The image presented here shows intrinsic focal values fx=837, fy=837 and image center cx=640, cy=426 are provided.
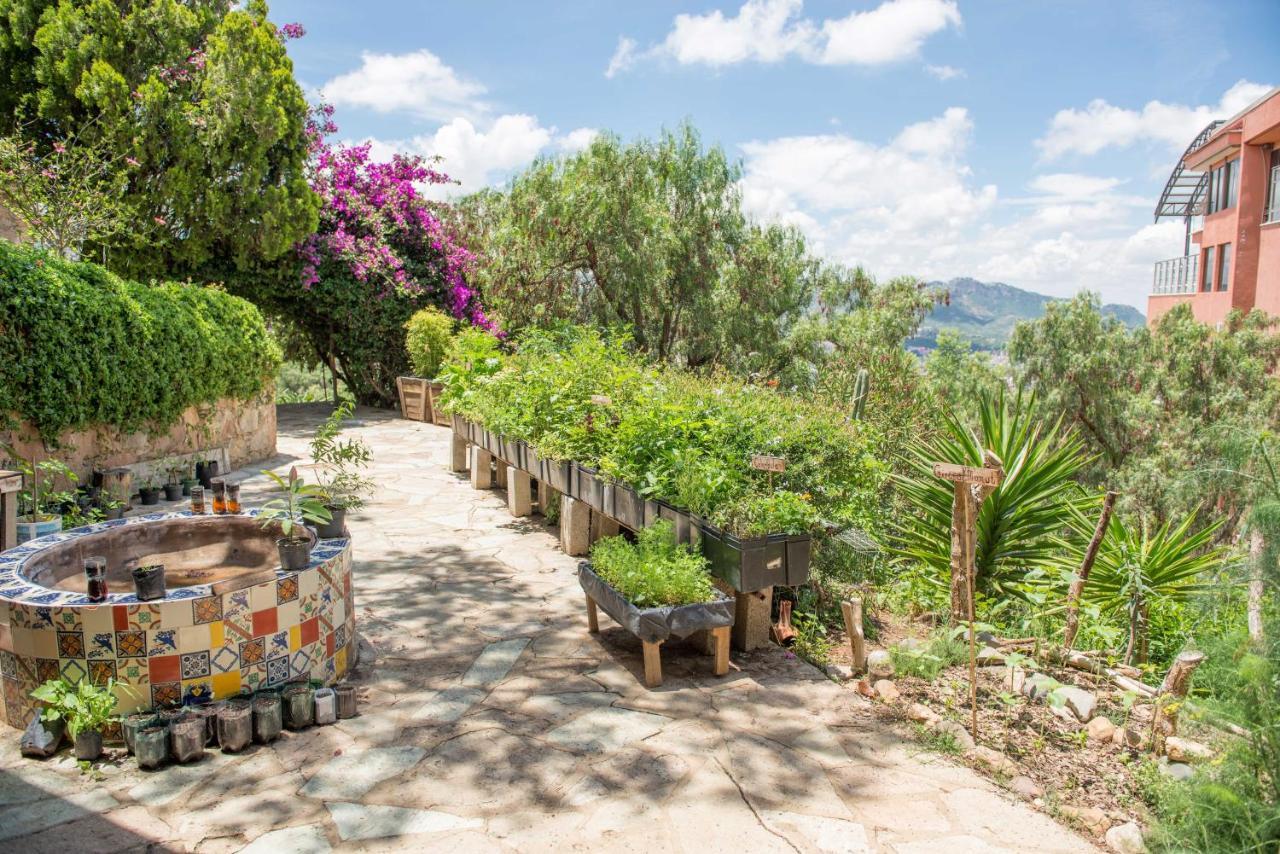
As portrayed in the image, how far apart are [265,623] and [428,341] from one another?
390 inches

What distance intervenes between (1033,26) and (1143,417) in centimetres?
556

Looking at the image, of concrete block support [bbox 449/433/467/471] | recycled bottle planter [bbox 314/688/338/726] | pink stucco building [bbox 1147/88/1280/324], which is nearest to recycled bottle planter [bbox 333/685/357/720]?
recycled bottle planter [bbox 314/688/338/726]

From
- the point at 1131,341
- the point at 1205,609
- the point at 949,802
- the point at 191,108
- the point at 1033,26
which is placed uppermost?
the point at 1033,26

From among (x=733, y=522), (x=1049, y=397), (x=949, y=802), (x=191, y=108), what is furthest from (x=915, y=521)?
(x=191, y=108)

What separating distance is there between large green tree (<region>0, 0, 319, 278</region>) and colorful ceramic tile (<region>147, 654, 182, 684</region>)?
9.74m

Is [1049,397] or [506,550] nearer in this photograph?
[506,550]

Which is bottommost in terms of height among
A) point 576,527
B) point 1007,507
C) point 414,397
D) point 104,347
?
point 576,527

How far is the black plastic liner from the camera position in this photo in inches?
159

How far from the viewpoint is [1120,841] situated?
9.24ft

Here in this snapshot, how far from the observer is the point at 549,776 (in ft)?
10.7

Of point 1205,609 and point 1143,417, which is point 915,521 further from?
point 1143,417

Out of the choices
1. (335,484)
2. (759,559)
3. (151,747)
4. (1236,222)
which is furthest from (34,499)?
(1236,222)

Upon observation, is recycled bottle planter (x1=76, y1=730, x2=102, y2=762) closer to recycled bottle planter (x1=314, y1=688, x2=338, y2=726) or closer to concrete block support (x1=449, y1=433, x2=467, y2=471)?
recycled bottle planter (x1=314, y1=688, x2=338, y2=726)

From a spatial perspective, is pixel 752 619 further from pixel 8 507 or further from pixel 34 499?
pixel 34 499
